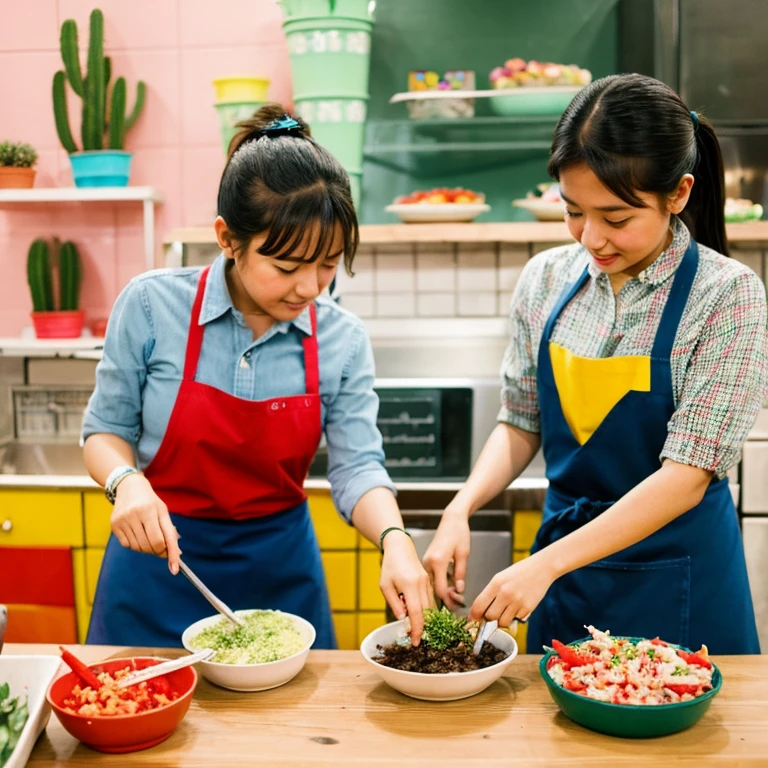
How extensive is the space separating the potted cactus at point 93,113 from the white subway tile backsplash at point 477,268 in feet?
4.12

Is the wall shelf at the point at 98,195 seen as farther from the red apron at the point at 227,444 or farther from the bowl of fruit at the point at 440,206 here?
the red apron at the point at 227,444

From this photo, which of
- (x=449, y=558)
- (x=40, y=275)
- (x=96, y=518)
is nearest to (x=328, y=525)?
(x=96, y=518)

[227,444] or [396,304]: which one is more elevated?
[396,304]

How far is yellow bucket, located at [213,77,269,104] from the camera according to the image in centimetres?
313

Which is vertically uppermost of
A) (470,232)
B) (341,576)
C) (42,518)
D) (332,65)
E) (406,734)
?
(332,65)

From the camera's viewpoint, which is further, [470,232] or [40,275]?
[40,275]

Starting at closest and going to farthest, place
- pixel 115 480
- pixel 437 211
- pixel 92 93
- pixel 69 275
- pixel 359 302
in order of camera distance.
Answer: pixel 115 480 → pixel 437 211 → pixel 92 93 → pixel 69 275 → pixel 359 302

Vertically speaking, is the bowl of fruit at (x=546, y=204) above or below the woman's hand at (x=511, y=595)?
above

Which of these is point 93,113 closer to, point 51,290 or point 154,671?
point 51,290

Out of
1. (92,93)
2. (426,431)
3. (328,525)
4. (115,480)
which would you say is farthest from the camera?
(92,93)

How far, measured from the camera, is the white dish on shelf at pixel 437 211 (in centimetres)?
311

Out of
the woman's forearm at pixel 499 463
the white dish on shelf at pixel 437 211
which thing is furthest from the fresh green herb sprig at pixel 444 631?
the white dish on shelf at pixel 437 211

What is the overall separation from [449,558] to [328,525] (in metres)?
1.23

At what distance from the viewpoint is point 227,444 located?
6.14 ft
